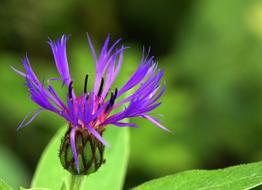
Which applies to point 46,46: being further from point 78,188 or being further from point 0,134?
point 78,188

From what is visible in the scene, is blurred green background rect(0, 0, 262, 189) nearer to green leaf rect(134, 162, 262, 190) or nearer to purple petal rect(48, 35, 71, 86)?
purple petal rect(48, 35, 71, 86)

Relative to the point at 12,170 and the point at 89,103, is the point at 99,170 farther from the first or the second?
the point at 12,170

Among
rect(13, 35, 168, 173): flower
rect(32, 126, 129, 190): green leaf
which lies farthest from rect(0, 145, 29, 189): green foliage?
rect(13, 35, 168, 173): flower

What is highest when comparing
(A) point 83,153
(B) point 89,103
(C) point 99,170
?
(B) point 89,103

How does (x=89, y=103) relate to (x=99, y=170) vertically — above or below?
above

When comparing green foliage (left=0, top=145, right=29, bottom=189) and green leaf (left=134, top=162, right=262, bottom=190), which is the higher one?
green leaf (left=134, top=162, right=262, bottom=190)

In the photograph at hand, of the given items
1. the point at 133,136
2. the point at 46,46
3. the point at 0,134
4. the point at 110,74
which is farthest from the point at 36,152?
the point at 110,74

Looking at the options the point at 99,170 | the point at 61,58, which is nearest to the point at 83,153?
the point at 61,58
